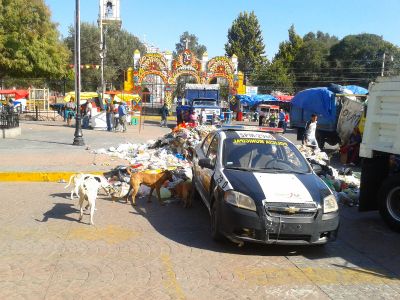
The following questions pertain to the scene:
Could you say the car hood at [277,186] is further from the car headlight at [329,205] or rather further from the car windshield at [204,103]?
the car windshield at [204,103]

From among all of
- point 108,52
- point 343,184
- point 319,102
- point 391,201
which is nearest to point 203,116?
point 319,102

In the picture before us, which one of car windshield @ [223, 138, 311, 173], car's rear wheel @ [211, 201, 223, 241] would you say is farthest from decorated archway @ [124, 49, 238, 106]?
car's rear wheel @ [211, 201, 223, 241]

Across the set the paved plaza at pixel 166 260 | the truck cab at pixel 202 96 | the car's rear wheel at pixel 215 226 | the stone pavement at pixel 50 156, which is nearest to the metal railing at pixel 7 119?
the stone pavement at pixel 50 156

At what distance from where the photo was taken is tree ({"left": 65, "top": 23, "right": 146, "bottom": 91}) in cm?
6069

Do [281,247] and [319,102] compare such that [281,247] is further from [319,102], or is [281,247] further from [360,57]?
[360,57]

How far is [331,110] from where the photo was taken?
18344 millimetres

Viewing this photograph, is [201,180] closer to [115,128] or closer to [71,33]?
[115,128]

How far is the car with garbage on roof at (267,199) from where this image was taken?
219 inches

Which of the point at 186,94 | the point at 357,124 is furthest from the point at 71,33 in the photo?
the point at 357,124

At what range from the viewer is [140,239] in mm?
6195

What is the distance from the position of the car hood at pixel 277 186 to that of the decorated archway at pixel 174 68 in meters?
39.6

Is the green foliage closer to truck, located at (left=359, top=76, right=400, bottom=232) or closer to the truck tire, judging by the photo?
truck, located at (left=359, top=76, right=400, bottom=232)

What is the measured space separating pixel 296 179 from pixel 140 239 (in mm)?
2316

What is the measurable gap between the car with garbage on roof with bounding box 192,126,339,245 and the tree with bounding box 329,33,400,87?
6417 centimetres
